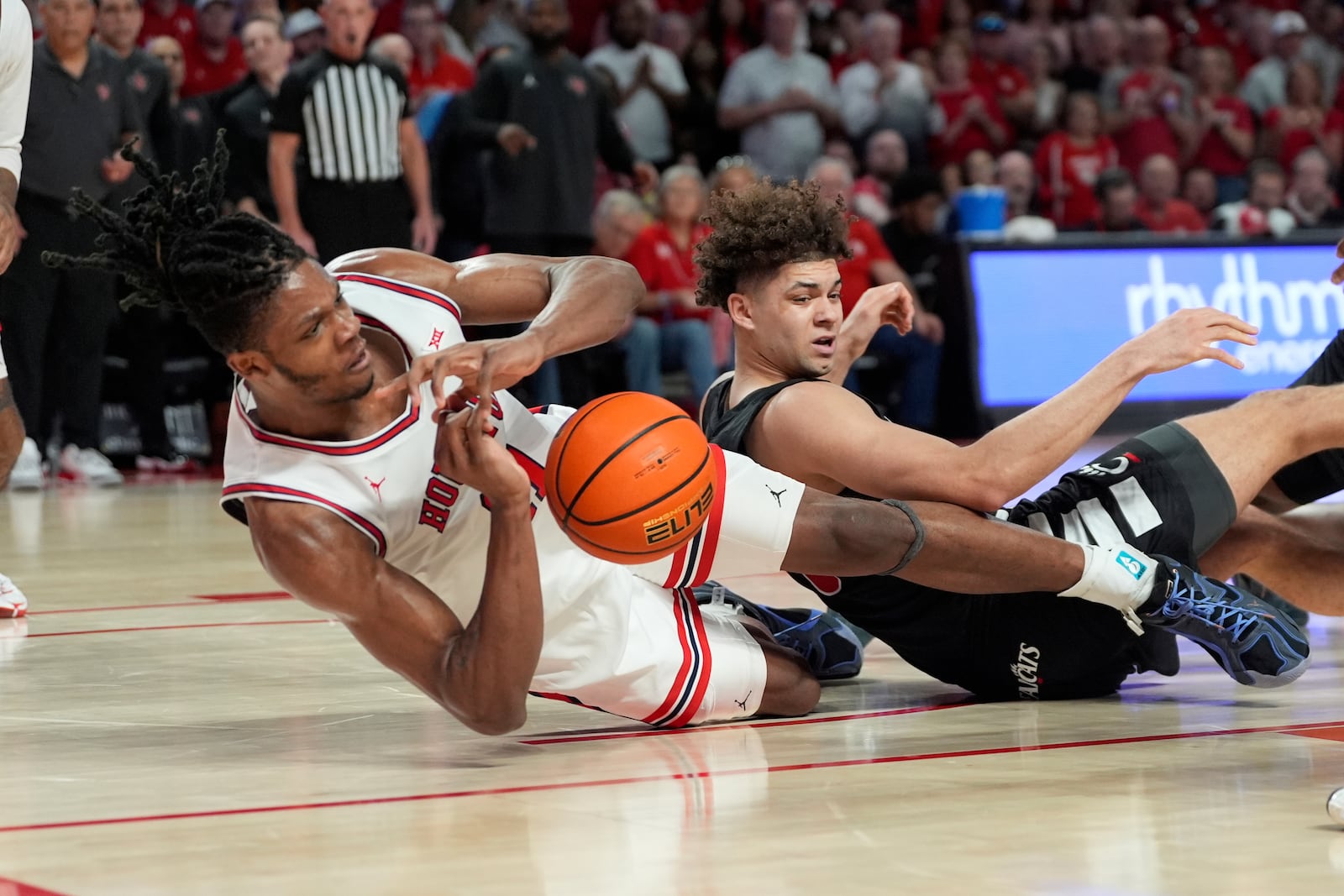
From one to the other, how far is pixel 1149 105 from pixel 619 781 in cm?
1278

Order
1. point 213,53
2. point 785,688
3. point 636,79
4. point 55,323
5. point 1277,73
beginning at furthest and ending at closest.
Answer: point 1277,73, point 636,79, point 213,53, point 55,323, point 785,688

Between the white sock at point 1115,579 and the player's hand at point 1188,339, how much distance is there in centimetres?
42

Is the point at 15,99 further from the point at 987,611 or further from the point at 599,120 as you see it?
the point at 599,120

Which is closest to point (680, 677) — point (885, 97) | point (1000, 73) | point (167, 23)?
point (167, 23)

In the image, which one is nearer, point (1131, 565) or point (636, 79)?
point (1131, 565)

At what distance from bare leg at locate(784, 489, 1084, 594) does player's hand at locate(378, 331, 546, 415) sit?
0.69 m

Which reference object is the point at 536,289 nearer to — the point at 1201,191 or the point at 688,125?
the point at 688,125

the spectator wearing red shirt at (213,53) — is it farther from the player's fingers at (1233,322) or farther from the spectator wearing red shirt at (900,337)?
the player's fingers at (1233,322)

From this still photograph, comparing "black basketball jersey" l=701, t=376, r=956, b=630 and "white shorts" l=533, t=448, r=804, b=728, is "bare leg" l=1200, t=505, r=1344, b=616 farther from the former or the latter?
"white shorts" l=533, t=448, r=804, b=728

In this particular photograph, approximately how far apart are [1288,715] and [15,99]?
3738 millimetres

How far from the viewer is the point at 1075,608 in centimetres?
399

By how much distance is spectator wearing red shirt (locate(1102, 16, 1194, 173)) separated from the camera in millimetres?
14625

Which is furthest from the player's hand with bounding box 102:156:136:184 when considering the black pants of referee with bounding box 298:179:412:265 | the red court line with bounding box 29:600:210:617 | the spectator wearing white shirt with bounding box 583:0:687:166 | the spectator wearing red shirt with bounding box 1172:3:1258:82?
the spectator wearing red shirt with bounding box 1172:3:1258:82

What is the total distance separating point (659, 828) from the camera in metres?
2.81
